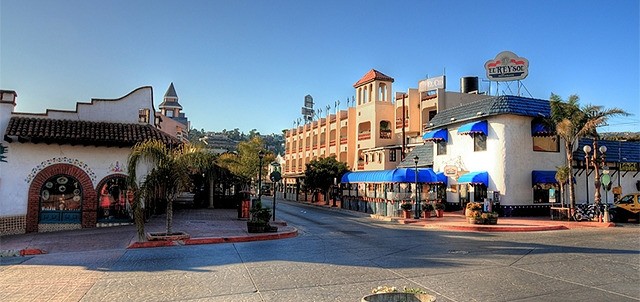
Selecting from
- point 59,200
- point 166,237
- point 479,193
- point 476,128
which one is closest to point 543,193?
point 479,193

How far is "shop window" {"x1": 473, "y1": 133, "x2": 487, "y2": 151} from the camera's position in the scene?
2952 cm

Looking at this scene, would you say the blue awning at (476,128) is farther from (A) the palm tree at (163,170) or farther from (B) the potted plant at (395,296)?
(B) the potted plant at (395,296)

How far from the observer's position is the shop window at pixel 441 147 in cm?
3378

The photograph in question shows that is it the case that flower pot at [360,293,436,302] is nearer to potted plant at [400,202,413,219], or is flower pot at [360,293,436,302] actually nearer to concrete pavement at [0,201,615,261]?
concrete pavement at [0,201,615,261]

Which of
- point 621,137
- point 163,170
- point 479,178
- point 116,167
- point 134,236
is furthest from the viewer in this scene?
point 621,137

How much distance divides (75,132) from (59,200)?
10.6 ft

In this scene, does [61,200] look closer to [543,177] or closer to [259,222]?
[259,222]

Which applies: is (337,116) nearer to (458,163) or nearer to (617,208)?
(458,163)

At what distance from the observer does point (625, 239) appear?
54.8ft

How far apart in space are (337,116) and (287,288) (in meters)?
49.9

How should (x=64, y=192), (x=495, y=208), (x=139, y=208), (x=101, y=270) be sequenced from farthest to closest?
(x=495, y=208) < (x=64, y=192) < (x=139, y=208) < (x=101, y=270)

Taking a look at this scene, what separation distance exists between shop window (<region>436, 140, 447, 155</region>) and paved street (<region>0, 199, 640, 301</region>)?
18.1 m

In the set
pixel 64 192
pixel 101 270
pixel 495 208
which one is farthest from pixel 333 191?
pixel 101 270

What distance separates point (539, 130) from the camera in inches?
1107
